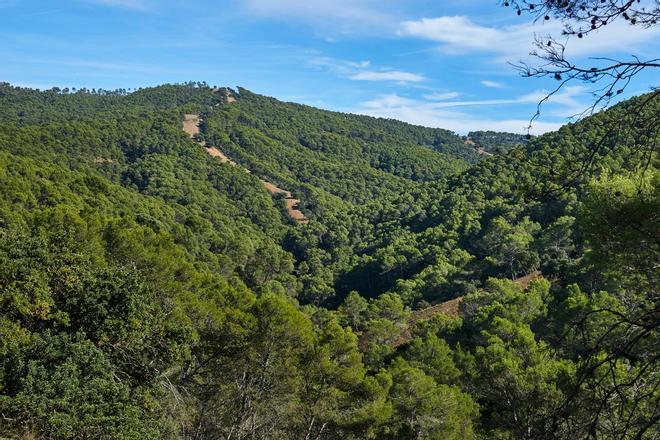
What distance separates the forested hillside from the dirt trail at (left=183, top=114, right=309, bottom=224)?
18.4 m

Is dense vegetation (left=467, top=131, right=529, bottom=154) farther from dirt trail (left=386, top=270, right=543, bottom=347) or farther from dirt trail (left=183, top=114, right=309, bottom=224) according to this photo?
dirt trail (left=386, top=270, right=543, bottom=347)

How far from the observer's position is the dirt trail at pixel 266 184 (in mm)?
87625

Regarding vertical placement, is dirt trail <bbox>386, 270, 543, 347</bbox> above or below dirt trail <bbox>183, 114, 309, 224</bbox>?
below

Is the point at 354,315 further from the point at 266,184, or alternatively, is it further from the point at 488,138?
the point at 488,138

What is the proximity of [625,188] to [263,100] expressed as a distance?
170 meters

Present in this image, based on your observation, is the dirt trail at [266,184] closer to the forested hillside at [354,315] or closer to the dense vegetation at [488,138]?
the forested hillside at [354,315]

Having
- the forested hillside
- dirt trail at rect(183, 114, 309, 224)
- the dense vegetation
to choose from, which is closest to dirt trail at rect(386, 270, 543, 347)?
the forested hillside

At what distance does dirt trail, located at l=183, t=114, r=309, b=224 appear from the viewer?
3450 inches

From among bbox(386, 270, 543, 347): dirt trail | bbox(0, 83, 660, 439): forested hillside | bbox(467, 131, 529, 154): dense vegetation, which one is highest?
bbox(467, 131, 529, 154): dense vegetation

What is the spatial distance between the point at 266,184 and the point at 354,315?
6532 centimetres

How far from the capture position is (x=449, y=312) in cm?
3241

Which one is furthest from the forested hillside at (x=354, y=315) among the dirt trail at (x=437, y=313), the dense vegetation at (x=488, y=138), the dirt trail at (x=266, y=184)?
the dense vegetation at (x=488, y=138)

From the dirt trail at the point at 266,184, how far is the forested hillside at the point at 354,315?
1843 cm

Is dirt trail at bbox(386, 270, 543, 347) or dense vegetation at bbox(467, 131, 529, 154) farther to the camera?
dense vegetation at bbox(467, 131, 529, 154)
